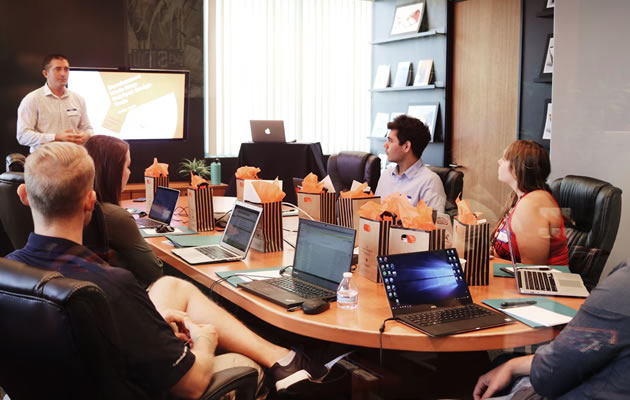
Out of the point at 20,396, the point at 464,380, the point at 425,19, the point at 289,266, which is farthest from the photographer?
the point at 425,19

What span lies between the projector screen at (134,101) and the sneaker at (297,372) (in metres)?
→ 4.01

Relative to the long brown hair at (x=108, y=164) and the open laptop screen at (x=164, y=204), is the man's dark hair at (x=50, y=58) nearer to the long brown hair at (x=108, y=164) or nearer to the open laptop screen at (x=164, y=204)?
the open laptop screen at (x=164, y=204)

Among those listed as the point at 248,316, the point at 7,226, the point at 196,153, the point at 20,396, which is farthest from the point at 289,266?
the point at 196,153

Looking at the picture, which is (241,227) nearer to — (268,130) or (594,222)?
(594,222)

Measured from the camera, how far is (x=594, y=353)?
1.38 metres

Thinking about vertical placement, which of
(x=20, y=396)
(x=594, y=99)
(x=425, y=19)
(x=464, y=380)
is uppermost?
(x=425, y=19)

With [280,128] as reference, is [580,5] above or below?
above

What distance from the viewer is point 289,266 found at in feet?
8.57

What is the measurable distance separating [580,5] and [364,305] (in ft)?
7.30

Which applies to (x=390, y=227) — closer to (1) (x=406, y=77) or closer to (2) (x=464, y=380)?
(2) (x=464, y=380)

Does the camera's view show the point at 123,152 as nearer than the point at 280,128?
Yes

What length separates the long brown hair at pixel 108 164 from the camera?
8.89 feet

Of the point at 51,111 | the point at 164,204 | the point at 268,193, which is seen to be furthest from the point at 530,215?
the point at 51,111

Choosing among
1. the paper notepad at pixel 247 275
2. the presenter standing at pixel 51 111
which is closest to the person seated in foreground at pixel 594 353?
the paper notepad at pixel 247 275
